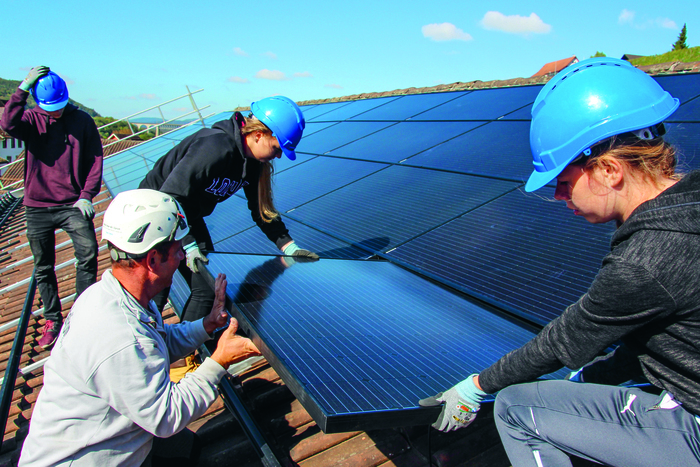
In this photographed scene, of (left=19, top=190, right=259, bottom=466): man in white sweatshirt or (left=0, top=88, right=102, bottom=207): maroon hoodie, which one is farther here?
(left=0, top=88, right=102, bottom=207): maroon hoodie

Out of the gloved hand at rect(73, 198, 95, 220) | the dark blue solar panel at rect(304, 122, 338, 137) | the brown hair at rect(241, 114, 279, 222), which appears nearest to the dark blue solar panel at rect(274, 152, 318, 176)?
the dark blue solar panel at rect(304, 122, 338, 137)

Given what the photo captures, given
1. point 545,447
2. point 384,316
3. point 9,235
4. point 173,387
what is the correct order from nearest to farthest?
point 545,447 → point 173,387 → point 384,316 → point 9,235

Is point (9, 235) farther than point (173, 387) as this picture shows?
Yes

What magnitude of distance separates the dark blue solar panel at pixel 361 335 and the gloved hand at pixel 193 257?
0.29 feet

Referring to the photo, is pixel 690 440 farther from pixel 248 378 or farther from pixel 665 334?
pixel 248 378

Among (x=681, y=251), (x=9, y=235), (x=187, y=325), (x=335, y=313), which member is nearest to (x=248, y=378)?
(x=187, y=325)

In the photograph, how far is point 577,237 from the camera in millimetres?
3178

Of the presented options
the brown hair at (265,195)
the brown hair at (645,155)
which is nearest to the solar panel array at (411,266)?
the brown hair at (645,155)

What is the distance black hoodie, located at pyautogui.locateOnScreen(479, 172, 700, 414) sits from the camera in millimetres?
1389

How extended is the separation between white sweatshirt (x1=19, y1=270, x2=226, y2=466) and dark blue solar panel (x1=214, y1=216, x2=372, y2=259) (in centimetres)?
214

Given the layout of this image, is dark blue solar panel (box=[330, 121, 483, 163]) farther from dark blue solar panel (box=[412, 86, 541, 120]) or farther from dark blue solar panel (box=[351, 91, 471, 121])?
dark blue solar panel (box=[351, 91, 471, 121])

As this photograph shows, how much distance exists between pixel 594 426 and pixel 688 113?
14.3ft

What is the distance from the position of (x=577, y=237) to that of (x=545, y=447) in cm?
183

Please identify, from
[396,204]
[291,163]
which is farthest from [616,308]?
[291,163]
